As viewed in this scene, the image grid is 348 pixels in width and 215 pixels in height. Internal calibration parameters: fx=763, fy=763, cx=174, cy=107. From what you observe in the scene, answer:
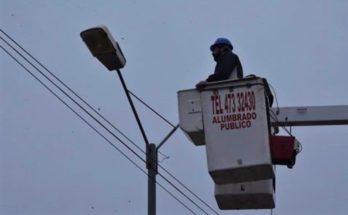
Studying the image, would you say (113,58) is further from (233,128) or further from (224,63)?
(233,128)

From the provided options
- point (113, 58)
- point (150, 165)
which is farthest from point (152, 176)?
point (113, 58)

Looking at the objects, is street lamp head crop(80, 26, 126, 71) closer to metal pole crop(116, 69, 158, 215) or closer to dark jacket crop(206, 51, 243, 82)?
metal pole crop(116, 69, 158, 215)

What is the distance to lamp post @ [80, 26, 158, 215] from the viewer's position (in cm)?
715

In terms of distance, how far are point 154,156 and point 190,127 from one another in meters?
0.89

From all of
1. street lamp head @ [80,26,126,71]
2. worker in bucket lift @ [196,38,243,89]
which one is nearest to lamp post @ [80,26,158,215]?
street lamp head @ [80,26,126,71]

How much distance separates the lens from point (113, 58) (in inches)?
289

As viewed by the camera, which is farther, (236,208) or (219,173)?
(236,208)

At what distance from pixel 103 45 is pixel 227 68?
119cm

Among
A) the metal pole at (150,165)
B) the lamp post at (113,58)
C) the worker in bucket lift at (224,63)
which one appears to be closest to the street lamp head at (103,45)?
the lamp post at (113,58)

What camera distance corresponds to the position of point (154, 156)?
7.66m

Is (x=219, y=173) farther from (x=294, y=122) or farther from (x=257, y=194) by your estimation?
(x=294, y=122)

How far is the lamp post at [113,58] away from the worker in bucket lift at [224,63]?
0.91m

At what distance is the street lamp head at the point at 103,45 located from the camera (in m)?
7.13

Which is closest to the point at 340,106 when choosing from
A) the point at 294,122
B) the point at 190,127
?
the point at 294,122
